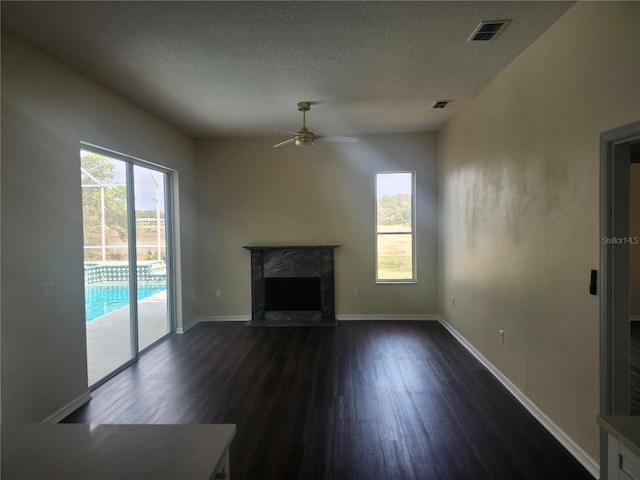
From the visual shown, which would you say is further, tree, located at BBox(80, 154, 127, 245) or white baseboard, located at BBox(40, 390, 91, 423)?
tree, located at BBox(80, 154, 127, 245)

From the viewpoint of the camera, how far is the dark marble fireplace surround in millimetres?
5477

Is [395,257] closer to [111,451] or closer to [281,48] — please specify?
[281,48]

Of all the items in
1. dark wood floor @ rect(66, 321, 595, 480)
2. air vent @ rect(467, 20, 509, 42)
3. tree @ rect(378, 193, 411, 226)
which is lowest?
dark wood floor @ rect(66, 321, 595, 480)

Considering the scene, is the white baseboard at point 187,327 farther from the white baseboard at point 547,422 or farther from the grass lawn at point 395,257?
the white baseboard at point 547,422

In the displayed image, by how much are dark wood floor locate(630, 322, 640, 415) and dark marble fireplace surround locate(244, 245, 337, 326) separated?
3.50m

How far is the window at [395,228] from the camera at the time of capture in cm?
548

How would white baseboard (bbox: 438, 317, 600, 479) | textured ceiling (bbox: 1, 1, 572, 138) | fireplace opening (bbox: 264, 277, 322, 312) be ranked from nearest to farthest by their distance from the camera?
1. white baseboard (bbox: 438, 317, 600, 479)
2. textured ceiling (bbox: 1, 1, 572, 138)
3. fireplace opening (bbox: 264, 277, 322, 312)

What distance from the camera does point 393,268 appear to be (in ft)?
18.1

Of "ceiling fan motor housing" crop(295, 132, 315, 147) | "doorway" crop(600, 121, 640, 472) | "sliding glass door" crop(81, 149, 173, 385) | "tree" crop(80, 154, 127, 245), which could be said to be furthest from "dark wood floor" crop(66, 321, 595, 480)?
"ceiling fan motor housing" crop(295, 132, 315, 147)

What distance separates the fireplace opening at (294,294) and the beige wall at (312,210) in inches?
13.3

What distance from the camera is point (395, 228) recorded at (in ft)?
18.1

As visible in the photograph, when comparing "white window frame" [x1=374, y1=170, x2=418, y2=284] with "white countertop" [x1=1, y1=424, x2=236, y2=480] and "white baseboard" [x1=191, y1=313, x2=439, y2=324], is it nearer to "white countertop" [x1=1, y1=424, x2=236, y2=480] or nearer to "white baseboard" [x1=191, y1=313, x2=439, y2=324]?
"white baseboard" [x1=191, y1=313, x2=439, y2=324]

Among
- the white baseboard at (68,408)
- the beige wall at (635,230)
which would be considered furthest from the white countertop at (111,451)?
the beige wall at (635,230)

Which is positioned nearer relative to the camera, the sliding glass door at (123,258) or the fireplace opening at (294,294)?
the sliding glass door at (123,258)
